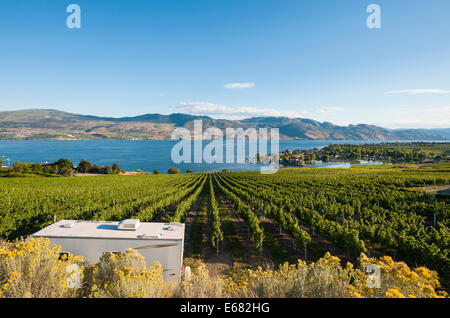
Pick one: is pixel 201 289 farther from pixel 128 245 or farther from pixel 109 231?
pixel 109 231

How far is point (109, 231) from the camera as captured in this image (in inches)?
381

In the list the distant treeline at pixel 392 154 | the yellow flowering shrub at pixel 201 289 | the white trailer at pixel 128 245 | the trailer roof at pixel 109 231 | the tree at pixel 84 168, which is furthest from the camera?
the distant treeline at pixel 392 154

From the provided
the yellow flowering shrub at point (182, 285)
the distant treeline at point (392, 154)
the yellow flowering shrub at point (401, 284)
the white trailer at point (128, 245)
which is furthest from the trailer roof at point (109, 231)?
the distant treeline at point (392, 154)

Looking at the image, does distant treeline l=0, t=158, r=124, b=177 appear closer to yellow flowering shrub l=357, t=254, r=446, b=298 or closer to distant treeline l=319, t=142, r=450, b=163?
yellow flowering shrub l=357, t=254, r=446, b=298

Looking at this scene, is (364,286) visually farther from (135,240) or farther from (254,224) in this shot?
(254,224)

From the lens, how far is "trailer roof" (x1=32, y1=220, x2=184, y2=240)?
30.3 feet

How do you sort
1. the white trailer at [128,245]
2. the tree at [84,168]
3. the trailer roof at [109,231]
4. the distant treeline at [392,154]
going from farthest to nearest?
1. the distant treeline at [392,154]
2. the tree at [84,168]
3. the trailer roof at [109,231]
4. the white trailer at [128,245]

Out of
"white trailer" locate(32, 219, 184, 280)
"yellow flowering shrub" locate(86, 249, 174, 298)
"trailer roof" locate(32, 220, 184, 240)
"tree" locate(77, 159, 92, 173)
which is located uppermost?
"yellow flowering shrub" locate(86, 249, 174, 298)

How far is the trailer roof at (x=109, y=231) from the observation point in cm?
925

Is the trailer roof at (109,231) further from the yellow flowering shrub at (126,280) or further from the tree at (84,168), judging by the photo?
the tree at (84,168)

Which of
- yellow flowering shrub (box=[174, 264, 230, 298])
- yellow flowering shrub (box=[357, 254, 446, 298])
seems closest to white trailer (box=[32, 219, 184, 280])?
yellow flowering shrub (box=[174, 264, 230, 298])

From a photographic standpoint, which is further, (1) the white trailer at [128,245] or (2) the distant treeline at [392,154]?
(2) the distant treeline at [392,154]

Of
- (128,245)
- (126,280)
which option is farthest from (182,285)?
(128,245)
